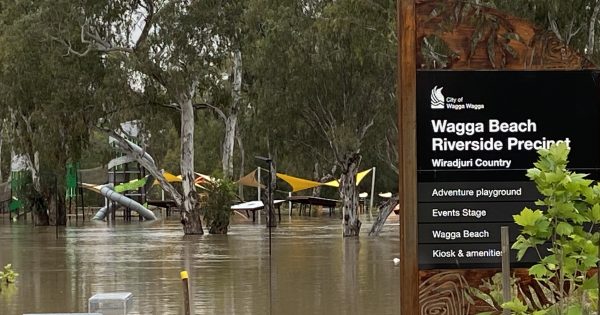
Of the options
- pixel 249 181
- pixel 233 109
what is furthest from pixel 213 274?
pixel 249 181

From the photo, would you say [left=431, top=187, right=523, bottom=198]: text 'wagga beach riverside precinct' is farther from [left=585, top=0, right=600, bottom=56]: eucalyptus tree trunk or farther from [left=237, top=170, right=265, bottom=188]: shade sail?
[left=237, top=170, right=265, bottom=188]: shade sail

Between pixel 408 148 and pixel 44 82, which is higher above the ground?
pixel 44 82

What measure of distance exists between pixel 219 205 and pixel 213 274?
61.4 feet

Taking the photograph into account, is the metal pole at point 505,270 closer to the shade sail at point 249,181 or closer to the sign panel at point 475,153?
the sign panel at point 475,153

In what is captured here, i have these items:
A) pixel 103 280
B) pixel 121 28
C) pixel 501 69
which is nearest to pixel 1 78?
pixel 121 28

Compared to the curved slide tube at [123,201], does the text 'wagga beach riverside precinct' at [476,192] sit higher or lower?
higher

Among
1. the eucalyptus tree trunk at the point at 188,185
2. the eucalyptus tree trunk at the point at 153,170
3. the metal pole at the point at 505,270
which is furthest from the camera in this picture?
the eucalyptus tree trunk at the point at 153,170

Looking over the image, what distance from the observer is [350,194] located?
1346 inches

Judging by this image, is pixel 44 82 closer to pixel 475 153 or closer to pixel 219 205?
pixel 219 205

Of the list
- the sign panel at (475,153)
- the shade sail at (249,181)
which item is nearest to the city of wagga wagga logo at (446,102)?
the sign panel at (475,153)

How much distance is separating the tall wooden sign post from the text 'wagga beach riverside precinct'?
194 millimetres

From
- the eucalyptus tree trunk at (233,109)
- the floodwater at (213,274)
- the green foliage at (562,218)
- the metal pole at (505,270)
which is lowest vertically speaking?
the floodwater at (213,274)

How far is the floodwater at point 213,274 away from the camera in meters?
14.8

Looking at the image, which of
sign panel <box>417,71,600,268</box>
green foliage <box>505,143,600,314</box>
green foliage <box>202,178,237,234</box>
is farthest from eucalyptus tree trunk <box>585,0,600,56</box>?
green foliage <box>505,143,600,314</box>
